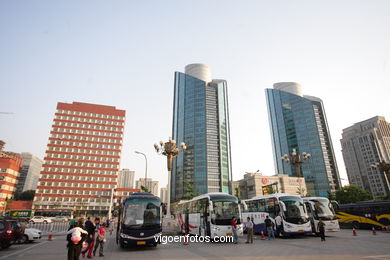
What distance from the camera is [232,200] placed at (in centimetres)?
1589

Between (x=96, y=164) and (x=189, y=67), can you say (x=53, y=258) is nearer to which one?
(x=96, y=164)

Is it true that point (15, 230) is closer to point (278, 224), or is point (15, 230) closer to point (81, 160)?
point (278, 224)

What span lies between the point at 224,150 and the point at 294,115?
5344 cm

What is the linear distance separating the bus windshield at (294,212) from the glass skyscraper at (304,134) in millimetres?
111015

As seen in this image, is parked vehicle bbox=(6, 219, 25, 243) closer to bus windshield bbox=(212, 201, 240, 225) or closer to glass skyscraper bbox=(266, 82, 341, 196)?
bus windshield bbox=(212, 201, 240, 225)

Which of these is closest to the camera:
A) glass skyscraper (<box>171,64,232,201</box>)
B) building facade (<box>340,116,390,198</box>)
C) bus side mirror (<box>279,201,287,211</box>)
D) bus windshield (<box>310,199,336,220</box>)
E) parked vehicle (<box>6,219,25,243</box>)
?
parked vehicle (<box>6,219,25,243</box>)

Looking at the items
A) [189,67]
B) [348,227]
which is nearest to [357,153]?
[189,67]

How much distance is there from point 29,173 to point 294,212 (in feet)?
587

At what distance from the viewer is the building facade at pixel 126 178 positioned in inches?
5728

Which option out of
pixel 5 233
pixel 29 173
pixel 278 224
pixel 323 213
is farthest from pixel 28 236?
pixel 29 173

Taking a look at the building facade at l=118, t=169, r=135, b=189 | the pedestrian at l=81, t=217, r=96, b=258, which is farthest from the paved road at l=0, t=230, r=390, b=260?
the building facade at l=118, t=169, r=135, b=189

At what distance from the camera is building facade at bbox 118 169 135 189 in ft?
477

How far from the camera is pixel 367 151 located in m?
138

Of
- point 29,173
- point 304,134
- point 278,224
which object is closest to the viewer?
point 278,224
